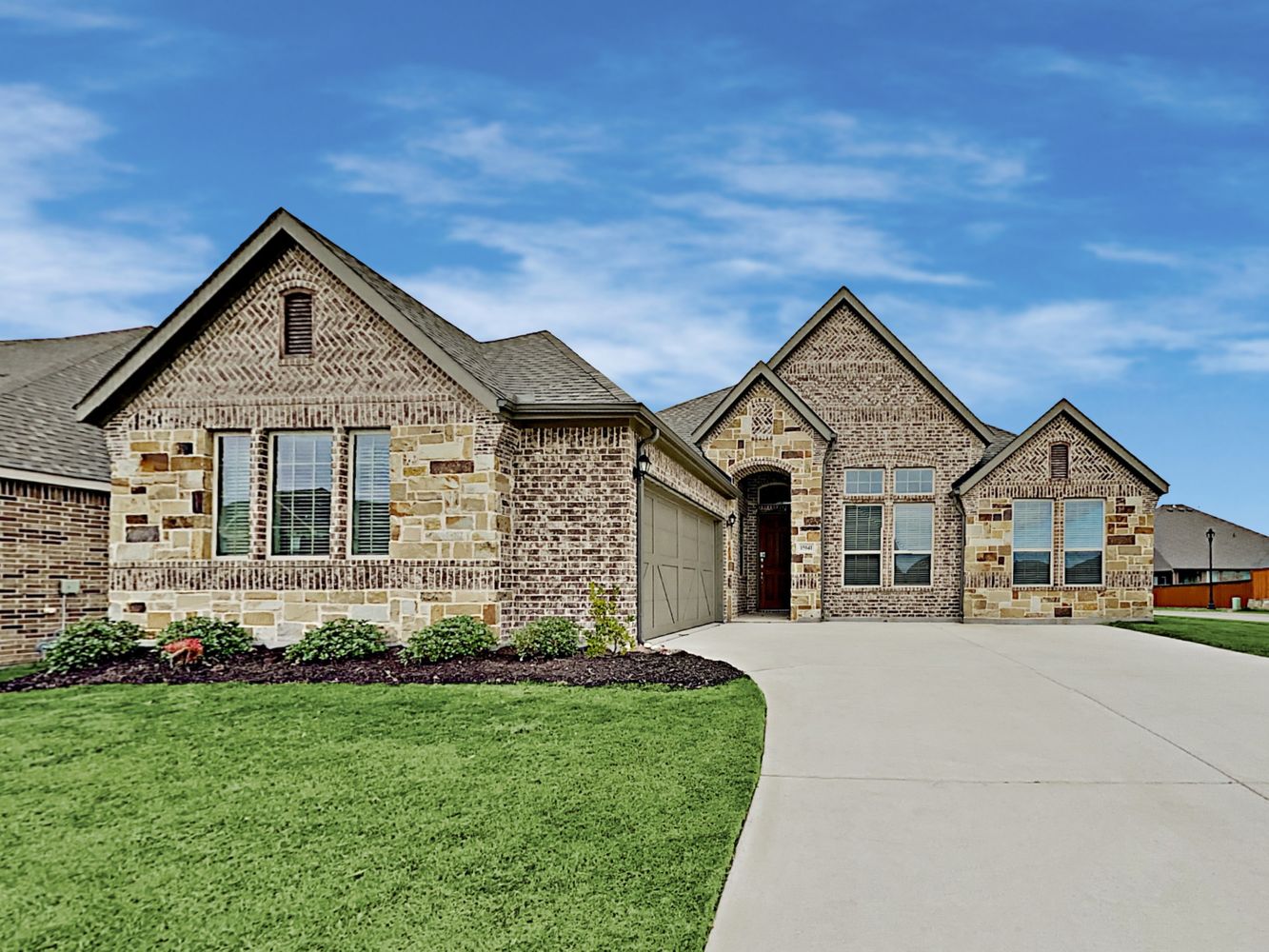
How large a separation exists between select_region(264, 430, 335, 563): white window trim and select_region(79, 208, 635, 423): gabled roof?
1.93m

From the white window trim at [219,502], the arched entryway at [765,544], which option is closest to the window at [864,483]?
the arched entryway at [765,544]

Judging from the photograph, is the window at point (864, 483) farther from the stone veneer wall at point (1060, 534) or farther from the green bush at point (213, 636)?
the green bush at point (213, 636)

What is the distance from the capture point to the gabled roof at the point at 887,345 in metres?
22.0

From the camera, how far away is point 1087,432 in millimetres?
20906

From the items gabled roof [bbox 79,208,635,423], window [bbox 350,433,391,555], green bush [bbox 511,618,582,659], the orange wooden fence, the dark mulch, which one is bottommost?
the orange wooden fence

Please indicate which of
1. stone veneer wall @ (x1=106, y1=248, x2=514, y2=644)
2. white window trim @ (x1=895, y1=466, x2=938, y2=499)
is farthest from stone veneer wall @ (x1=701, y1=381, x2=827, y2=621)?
stone veneer wall @ (x1=106, y1=248, x2=514, y2=644)

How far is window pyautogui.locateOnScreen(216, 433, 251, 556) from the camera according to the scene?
13.0m

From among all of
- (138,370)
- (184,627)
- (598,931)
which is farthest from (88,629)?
(598,931)

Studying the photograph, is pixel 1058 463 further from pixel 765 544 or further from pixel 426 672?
pixel 426 672

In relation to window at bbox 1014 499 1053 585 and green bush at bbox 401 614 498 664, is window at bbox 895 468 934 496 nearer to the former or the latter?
window at bbox 1014 499 1053 585

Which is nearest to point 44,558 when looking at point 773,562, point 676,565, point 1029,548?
point 676,565

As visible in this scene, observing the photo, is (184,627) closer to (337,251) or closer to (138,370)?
(138,370)

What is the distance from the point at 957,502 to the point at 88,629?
18132 millimetres

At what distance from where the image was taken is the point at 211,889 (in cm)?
411
